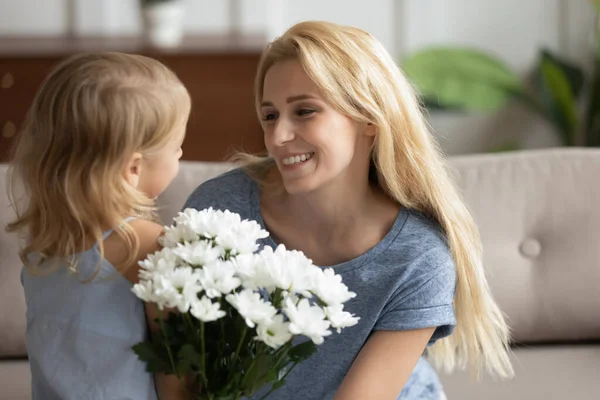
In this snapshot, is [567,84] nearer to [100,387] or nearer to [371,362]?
[371,362]

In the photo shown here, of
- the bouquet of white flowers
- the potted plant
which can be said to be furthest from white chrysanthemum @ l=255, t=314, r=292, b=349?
the potted plant

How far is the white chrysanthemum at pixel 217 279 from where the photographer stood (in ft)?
3.74

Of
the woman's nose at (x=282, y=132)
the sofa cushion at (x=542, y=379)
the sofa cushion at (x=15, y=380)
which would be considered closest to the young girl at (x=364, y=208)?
the woman's nose at (x=282, y=132)

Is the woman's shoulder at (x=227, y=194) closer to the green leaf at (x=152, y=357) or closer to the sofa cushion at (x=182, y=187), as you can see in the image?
the sofa cushion at (x=182, y=187)

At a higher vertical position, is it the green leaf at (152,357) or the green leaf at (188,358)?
the green leaf at (188,358)

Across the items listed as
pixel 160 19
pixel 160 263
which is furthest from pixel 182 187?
pixel 160 19

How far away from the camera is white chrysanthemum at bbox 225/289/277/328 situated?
3.71ft

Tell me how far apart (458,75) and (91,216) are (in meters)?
3.29

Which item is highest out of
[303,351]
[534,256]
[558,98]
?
[303,351]

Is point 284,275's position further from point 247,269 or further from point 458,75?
point 458,75

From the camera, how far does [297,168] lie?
159 cm

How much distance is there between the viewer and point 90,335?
1361mm

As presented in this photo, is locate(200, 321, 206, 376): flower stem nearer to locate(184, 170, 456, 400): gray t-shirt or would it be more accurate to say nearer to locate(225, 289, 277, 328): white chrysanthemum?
locate(225, 289, 277, 328): white chrysanthemum

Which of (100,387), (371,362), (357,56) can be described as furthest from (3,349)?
(357,56)
